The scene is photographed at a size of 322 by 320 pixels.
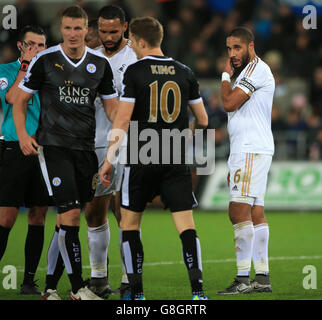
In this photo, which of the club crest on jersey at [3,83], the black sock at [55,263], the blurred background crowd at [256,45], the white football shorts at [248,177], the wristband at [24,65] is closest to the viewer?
the black sock at [55,263]

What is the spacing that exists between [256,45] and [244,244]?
12.1 m

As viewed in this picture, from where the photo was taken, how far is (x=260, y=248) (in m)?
7.63

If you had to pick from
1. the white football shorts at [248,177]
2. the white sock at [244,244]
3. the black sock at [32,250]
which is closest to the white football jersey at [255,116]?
the white football shorts at [248,177]

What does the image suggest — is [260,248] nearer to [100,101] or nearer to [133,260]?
[133,260]

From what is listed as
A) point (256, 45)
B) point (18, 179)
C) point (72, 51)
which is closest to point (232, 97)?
point (72, 51)

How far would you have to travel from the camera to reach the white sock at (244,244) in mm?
7469

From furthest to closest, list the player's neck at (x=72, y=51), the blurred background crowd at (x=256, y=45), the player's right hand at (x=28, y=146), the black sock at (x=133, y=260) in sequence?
the blurred background crowd at (x=256, y=45) < the player's neck at (x=72, y=51) < the player's right hand at (x=28, y=146) < the black sock at (x=133, y=260)

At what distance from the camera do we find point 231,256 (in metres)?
10.1

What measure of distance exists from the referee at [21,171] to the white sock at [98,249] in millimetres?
506

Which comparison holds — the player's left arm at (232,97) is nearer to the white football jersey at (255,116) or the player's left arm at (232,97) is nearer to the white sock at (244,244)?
the white football jersey at (255,116)

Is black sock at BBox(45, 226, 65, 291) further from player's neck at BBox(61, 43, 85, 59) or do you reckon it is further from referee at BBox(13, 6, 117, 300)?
player's neck at BBox(61, 43, 85, 59)

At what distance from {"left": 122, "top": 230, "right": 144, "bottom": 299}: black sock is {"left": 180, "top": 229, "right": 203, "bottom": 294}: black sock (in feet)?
1.31

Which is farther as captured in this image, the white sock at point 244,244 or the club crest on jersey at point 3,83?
the white sock at point 244,244

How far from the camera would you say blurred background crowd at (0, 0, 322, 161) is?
55.3 feet
